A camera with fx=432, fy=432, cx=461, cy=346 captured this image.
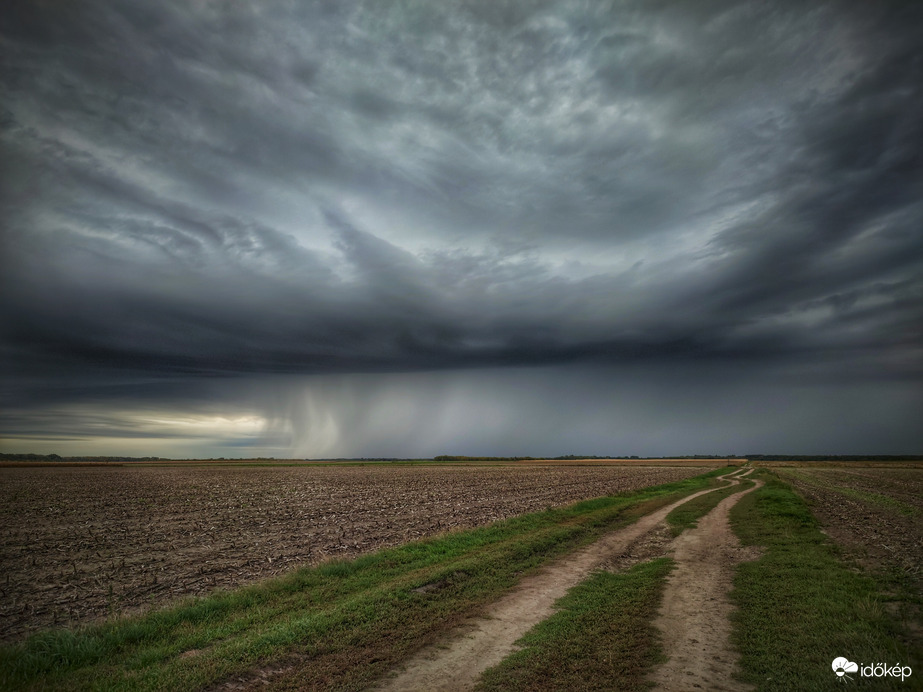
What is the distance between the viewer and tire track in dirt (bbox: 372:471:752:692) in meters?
7.41

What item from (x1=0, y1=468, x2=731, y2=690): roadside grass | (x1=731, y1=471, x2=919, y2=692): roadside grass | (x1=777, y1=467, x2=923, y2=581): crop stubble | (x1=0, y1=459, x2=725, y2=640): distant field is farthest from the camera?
(x1=777, y1=467, x2=923, y2=581): crop stubble

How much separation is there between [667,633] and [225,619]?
33.7 feet

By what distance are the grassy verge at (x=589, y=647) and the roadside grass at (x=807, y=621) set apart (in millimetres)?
1835

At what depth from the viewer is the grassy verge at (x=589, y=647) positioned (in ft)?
23.7

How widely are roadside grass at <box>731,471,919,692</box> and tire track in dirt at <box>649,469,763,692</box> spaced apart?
0.32 m

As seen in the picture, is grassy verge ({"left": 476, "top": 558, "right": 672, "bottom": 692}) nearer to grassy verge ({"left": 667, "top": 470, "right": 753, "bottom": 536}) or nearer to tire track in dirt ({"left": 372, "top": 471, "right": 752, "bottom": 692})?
tire track in dirt ({"left": 372, "top": 471, "right": 752, "bottom": 692})

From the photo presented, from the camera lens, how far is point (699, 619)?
9.94 metres

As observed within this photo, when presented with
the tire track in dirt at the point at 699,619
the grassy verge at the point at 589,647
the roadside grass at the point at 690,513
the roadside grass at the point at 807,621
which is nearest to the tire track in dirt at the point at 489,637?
the grassy verge at the point at 589,647

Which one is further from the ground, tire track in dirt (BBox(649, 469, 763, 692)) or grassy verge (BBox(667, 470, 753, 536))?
tire track in dirt (BBox(649, 469, 763, 692))

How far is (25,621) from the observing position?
10836 mm

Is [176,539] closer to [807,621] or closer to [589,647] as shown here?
[589,647]

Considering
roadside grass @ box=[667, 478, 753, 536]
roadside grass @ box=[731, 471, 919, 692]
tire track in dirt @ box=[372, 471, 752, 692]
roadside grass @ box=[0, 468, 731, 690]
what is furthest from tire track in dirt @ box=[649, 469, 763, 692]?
roadside grass @ box=[0, 468, 731, 690]

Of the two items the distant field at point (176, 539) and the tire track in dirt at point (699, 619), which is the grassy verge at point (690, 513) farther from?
the distant field at point (176, 539)

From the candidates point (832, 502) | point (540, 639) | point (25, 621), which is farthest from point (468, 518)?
point (832, 502)
